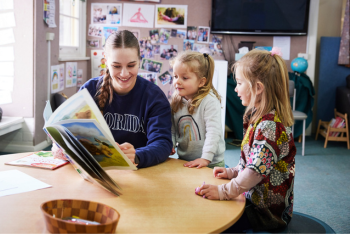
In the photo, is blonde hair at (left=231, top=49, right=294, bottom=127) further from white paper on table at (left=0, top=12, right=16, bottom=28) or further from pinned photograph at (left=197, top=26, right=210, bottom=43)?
pinned photograph at (left=197, top=26, right=210, bottom=43)

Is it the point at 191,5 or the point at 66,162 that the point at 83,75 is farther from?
the point at 66,162

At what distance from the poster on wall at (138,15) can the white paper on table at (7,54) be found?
1624 millimetres

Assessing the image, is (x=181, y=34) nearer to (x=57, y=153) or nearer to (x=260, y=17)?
(x=260, y=17)

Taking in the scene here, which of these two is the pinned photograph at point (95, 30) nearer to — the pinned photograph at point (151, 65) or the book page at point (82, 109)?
the pinned photograph at point (151, 65)

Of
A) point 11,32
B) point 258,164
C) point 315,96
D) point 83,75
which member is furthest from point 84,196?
point 315,96

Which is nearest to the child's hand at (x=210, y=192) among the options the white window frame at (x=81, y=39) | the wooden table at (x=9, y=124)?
the wooden table at (x=9, y=124)

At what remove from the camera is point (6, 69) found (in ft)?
9.94

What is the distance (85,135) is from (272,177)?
1.87 ft

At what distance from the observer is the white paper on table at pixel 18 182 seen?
89cm

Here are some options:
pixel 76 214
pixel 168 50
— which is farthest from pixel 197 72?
pixel 168 50

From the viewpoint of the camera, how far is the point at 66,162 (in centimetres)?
115

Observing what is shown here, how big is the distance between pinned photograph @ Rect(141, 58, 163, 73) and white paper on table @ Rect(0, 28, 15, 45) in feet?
5.61

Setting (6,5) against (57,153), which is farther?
(6,5)

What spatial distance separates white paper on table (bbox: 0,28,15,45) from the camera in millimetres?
2969
